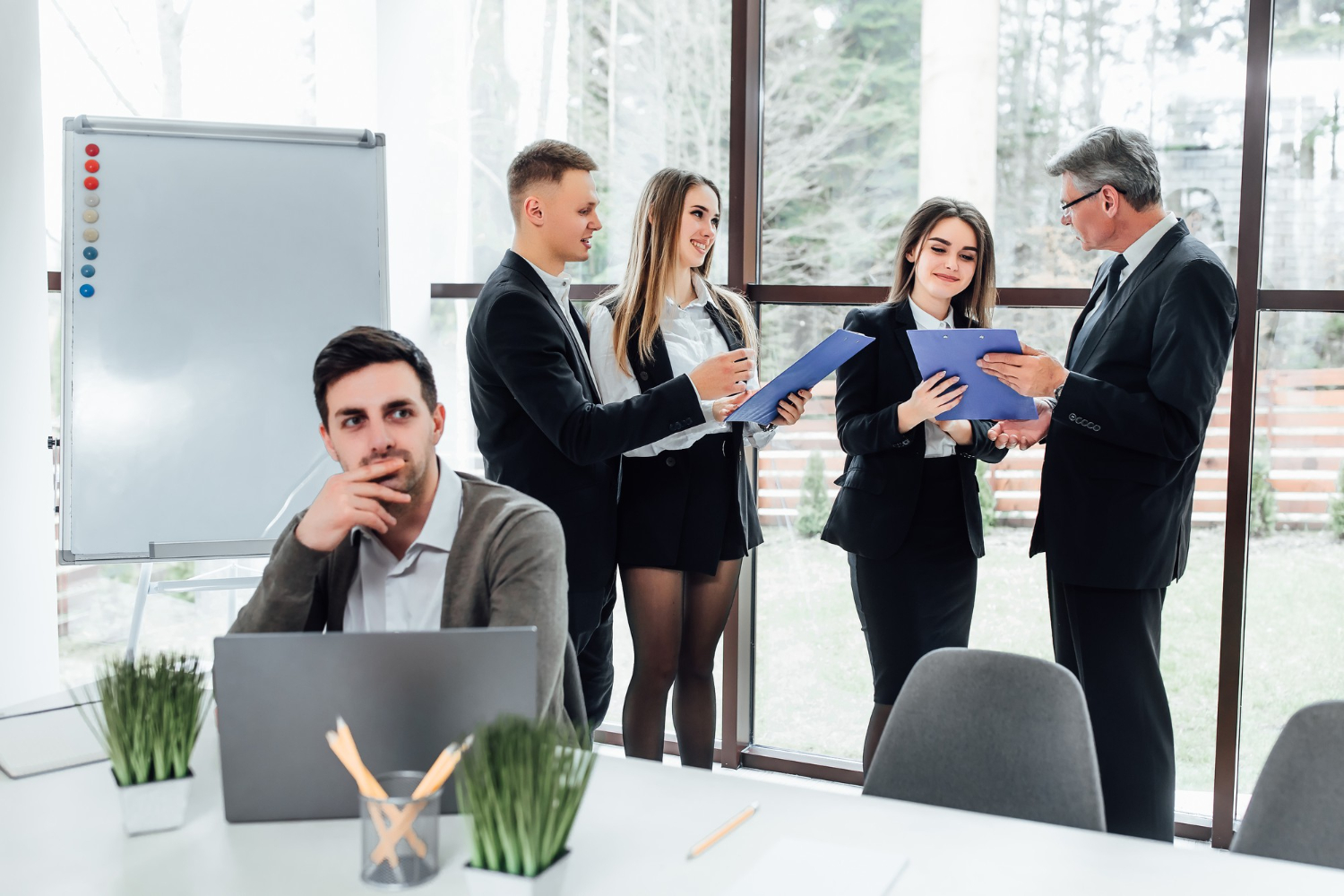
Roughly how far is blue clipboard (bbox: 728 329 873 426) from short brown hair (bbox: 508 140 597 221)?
71 centimetres

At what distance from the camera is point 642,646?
262cm

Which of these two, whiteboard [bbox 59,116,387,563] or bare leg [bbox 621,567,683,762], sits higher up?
whiteboard [bbox 59,116,387,563]

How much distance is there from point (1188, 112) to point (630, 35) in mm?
1755

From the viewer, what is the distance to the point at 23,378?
3.11 m

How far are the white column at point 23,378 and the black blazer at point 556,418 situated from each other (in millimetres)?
1539

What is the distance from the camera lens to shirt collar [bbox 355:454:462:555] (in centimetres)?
168

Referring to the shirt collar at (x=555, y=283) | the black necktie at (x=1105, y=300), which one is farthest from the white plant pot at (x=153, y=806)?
the black necktie at (x=1105, y=300)

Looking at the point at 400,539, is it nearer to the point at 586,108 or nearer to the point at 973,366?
the point at 973,366

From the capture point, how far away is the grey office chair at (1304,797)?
4.58 feet

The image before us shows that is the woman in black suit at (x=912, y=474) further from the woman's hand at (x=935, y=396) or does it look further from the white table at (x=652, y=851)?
the white table at (x=652, y=851)

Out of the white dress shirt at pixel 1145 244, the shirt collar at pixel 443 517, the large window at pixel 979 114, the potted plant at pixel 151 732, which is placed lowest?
the potted plant at pixel 151 732

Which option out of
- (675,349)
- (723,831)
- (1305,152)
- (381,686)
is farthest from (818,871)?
(1305,152)

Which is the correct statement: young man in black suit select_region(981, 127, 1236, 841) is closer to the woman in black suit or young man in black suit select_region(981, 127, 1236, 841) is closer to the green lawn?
the woman in black suit

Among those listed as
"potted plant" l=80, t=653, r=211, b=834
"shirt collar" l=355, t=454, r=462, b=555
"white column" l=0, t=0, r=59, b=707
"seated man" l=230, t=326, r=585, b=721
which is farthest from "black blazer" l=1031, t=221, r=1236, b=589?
"white column" l=0, t=0, r=59, b=707
